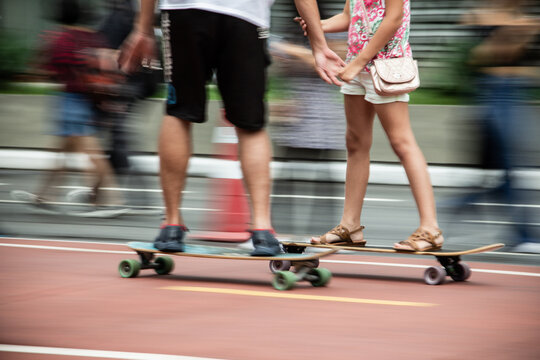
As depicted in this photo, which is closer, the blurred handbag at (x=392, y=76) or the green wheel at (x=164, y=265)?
the blurred handbag at (x=392, y=76)

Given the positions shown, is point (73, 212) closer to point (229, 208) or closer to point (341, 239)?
point (229, 208)

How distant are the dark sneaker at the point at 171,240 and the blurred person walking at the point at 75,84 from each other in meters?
3.55

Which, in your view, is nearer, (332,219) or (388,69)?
(388,69)

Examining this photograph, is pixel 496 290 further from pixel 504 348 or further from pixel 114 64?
pixel 114 64

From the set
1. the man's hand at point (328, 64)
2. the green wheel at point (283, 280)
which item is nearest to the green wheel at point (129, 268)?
the green wheel at point (283, 280)

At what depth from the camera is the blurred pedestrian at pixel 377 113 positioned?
558 cm

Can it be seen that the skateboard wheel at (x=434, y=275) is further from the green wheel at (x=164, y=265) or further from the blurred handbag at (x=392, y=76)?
the green wheel at (x=164, y=265)

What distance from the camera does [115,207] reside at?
360 inches

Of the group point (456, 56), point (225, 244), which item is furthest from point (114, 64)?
point (456, 56)

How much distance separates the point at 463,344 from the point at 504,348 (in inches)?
5.8

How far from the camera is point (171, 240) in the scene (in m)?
5.39

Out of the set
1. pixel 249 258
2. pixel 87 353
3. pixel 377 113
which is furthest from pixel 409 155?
pixel 87 353

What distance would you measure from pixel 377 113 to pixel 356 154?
0.32 m

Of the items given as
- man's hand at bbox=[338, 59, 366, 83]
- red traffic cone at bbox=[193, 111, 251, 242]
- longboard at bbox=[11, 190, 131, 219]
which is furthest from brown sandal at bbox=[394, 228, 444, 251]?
longboard at bbox=[11, 190, 131, 219]
